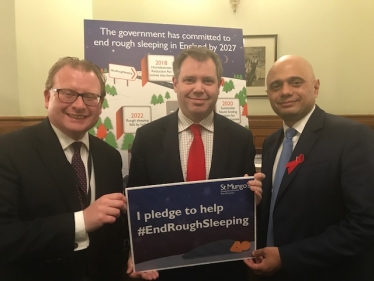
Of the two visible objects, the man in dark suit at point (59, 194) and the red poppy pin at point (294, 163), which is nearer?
the man in dark suit at point (59, 194)

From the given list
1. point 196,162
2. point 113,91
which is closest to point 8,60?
point 113,91

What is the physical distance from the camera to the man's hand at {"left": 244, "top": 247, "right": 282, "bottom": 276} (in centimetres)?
174

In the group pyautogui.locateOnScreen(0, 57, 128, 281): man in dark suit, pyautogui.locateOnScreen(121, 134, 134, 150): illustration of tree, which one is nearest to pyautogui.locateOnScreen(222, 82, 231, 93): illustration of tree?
pyautogui.locateOnScreen(121, 134, 134, 150): illustration of tree

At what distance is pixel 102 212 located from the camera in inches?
58.3

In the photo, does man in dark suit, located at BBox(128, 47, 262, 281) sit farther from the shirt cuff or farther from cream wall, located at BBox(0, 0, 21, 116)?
cream wall, located at BBox(0, 0, 21, 116)

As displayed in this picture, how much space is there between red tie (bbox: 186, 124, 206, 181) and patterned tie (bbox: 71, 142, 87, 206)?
59cm

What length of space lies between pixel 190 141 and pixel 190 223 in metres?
0.53

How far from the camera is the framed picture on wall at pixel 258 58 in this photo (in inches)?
171

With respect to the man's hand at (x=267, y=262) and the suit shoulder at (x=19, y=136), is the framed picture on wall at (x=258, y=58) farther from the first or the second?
the suit shoulder at (x=19, y=136)

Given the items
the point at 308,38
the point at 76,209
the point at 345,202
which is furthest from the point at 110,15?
the point at 345,202

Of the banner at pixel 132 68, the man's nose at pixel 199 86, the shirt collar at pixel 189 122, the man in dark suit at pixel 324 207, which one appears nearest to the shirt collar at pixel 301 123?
the man in dark suit at pixel 324 207

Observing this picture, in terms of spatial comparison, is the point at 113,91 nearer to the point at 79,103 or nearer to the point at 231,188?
the point at 79,103

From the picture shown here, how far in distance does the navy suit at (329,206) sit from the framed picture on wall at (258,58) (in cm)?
266

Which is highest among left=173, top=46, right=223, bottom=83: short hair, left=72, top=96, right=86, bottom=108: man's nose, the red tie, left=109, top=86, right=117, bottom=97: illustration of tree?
left=173, top=46, right=223, bottom=83: short hair
